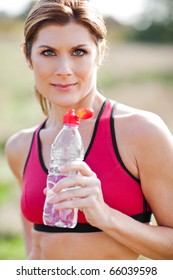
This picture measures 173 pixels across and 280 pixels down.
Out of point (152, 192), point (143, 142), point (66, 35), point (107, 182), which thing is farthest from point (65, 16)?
point (152, 192)

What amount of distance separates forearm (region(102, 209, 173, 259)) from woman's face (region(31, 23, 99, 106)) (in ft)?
2.15

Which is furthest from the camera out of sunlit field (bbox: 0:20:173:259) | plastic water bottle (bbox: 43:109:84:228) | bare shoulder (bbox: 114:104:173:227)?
sunlit field (bbox: 0:20:173:259)

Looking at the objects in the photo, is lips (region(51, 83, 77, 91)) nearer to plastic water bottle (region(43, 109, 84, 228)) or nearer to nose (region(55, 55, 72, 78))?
nose (region(55, 55, 72, 78))

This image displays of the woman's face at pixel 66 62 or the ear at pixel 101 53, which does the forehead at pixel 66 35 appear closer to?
the woman's face at pixel 66 62

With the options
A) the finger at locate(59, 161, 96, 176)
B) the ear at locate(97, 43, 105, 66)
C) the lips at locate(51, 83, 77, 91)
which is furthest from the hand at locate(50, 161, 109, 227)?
the ear at locate(97, 43, 105, 66)

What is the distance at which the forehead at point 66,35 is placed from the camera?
146 inches

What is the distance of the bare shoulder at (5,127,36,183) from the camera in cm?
436

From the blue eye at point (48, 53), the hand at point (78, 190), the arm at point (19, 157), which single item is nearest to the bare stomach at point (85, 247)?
the hand at point (78, 190)

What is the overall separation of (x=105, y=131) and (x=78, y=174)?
2.06 feet

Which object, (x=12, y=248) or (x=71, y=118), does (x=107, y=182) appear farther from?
(x=12, y=248)

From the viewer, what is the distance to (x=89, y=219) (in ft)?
10.9
